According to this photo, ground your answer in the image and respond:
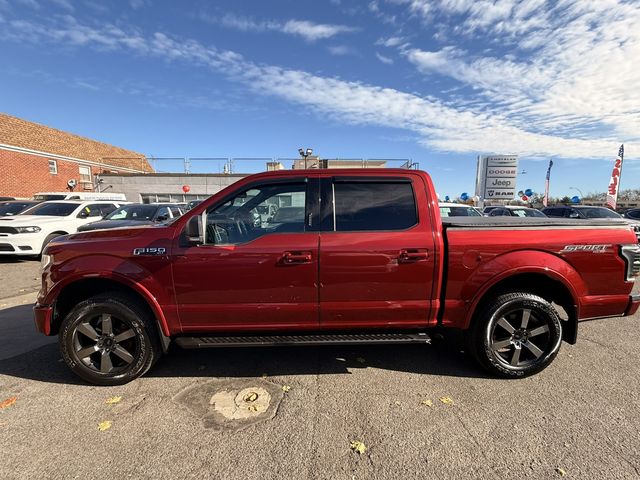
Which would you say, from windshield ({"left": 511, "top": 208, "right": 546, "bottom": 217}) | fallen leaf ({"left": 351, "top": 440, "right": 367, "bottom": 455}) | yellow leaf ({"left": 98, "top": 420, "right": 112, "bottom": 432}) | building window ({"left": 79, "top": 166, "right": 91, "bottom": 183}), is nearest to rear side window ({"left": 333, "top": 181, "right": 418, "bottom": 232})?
fallen leaf ({"left": 351, "top": 440, "right": 367, "bottom": 455})

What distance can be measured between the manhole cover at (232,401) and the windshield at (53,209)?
387 inches

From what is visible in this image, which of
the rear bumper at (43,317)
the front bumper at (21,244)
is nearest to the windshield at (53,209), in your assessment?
the front bumper at (21,244)

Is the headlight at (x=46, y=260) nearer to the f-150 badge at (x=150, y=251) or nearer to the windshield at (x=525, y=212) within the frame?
the f-150 badge at (x=150, y=251)

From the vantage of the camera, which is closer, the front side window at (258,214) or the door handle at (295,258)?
the door handle at (295,258)

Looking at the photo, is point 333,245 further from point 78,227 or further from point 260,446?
point 78,227

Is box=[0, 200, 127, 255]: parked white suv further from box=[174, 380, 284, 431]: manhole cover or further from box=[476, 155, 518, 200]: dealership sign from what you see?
box=[476, 155, 518, 200]: dealership sign

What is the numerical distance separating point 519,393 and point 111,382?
150 inches

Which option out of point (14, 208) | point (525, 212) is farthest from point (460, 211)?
point (14, 208)

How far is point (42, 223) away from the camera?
354 inches

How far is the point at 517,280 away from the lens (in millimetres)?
3311

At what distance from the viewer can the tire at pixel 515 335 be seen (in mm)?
3184

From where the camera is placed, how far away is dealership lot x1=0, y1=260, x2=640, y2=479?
2223mm

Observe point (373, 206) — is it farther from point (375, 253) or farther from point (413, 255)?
point (413, 255)

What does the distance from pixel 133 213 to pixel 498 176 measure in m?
32.0
